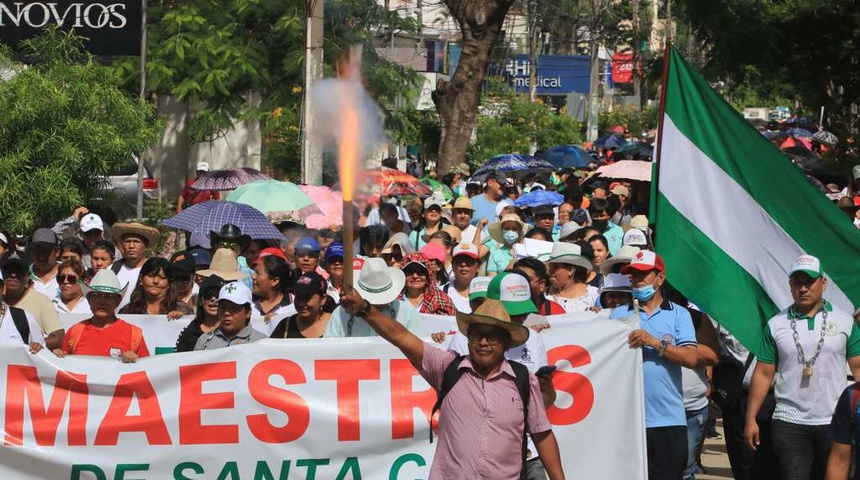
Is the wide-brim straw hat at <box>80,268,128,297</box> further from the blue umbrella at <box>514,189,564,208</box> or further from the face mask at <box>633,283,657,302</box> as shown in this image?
the blue umbrella at <box>514,189,564,208</box>

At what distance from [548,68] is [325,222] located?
49936mm

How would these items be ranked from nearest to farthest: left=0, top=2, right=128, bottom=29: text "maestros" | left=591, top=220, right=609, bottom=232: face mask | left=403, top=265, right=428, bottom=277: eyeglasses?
left=403, top=265, right=428, bottom=277: eyeglasses
left=591, top=220, right=609, bottom=232: face mask
left=0, top=2, right=128, bottom=29: text "maestros"

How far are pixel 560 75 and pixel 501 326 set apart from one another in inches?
2240

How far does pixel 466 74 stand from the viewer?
22906 millimetres

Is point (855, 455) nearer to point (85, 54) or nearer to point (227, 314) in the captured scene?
point (227, 314)

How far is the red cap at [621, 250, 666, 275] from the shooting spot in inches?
290

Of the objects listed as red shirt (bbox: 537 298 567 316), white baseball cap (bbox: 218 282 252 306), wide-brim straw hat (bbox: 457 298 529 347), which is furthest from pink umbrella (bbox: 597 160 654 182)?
wide-brim straw hat (bbox: 457 298 529 347)

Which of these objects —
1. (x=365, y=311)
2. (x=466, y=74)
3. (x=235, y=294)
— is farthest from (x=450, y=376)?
(x=466, y=74)

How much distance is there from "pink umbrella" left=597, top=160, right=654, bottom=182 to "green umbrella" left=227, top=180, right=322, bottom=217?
6121 millimetres

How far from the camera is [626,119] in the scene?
56.7 meters

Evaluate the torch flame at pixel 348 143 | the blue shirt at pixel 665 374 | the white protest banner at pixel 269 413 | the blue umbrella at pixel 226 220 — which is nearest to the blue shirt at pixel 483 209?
the blue umbrella at pixel 226 220

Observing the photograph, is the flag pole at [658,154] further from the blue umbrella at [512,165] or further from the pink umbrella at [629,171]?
the blue umbrella at [512,165]

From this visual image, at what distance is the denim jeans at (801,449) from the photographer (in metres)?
7.06

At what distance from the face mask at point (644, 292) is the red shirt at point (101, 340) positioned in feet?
8.60
